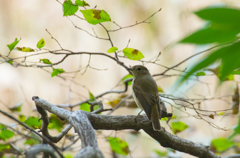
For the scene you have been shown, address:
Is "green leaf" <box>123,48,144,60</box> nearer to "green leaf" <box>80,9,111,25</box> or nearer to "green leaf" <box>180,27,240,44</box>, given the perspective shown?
"green leaf" <box>80,9,111,25</box>

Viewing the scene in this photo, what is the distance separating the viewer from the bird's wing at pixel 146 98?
239 centimetres

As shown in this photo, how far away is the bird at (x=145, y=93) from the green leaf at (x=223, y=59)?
5.68 ft

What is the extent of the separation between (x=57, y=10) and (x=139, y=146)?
3.85 m

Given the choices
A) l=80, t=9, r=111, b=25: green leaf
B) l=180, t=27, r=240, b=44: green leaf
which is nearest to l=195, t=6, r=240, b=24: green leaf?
l=180, t=27, r=240, b=44: green leaf

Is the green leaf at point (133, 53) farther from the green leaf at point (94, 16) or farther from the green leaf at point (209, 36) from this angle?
the green leaf at point (209, 36)

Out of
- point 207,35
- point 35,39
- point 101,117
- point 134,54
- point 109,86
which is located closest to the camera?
point 207,35

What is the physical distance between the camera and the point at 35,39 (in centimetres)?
505

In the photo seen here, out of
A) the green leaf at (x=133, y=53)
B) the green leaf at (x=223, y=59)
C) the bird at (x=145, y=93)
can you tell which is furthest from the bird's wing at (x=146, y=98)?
the green leaf at (x=223, y=59)

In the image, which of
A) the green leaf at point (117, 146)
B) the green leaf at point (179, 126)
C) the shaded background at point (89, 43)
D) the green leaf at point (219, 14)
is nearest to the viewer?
the green leaf at point (219, 14)

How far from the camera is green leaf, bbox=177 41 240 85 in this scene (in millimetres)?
425

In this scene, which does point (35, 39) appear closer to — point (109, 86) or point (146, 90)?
point (109, 86)

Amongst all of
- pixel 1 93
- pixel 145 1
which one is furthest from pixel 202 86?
pixel 1 93

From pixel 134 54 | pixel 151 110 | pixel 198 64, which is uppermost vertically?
pixel 198 64

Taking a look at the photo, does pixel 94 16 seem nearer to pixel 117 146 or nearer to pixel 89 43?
pixel 117 146
